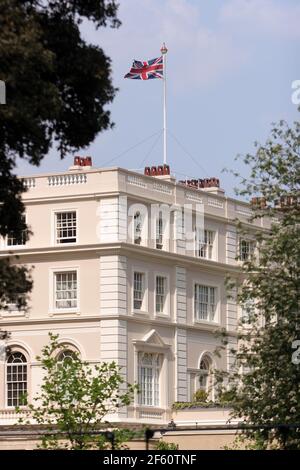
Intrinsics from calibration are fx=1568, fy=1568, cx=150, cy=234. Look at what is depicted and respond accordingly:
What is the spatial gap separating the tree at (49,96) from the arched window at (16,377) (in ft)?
146

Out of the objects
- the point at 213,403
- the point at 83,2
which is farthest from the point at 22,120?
the point at 213,403

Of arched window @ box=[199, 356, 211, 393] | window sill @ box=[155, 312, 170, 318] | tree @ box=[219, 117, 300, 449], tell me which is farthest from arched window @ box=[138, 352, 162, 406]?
tree @ box=[219, 117, 300, 449]

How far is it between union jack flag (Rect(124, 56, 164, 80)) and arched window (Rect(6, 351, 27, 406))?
564 inches

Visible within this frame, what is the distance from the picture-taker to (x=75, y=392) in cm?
4881

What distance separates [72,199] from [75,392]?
23699 millimetres

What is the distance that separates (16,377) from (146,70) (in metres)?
16.2

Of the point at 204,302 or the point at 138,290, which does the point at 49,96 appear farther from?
the point at 204,302

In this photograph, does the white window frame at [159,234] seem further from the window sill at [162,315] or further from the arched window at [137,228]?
the window sill at [162,315]

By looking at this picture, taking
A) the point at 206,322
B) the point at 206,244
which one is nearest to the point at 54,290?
the point at 206,322

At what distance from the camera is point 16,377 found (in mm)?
70938

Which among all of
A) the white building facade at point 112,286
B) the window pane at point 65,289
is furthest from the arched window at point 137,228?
the window pane at point 65,289

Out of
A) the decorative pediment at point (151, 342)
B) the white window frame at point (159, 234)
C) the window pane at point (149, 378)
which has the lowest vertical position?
the window pane at point (149, 378)

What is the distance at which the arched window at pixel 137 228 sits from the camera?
234ft

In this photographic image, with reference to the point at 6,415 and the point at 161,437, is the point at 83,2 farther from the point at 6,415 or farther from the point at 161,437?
the point at 6,415
